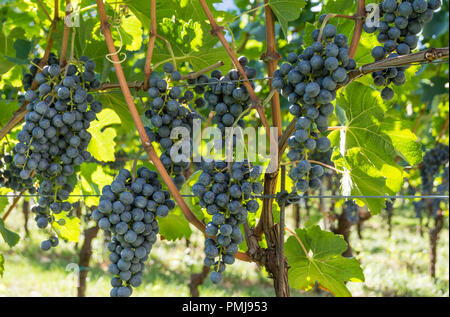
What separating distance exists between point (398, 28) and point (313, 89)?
320 mm

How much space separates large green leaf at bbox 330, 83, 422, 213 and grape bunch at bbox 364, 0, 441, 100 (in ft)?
1.02

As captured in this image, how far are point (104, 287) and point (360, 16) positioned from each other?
491cm

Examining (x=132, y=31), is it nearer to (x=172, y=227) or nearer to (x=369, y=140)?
(x=172, y=227)

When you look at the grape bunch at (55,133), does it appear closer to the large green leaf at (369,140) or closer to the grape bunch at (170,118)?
the grape bunch at (170,118)

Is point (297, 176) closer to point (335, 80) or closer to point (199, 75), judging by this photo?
point (335, 80)

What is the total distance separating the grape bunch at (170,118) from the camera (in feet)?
4.31

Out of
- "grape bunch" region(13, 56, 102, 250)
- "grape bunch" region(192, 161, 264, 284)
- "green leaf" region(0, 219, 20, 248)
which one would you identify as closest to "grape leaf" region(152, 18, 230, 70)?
"grape bunch" region(13, 56, 102, 250)

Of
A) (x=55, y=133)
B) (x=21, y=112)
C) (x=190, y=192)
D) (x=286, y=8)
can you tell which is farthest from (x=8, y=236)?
(x=286, y=8)

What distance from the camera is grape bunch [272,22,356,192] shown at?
1001 millimetres

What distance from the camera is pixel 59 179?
1.33 metres

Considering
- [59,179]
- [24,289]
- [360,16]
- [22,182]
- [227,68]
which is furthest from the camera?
[24,289]

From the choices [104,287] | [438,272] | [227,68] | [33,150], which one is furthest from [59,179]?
[438,272]

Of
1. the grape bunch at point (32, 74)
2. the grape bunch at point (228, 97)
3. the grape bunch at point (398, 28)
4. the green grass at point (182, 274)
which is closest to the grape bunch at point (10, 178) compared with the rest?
the grape bunch at point (32, 74)

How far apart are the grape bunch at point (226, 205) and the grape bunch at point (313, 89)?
134 mm
